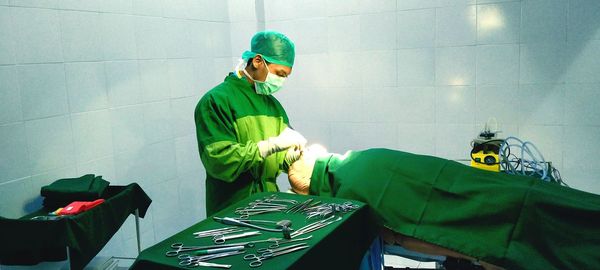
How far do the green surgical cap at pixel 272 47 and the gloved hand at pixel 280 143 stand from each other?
361mm

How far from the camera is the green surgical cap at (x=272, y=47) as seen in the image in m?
2.30

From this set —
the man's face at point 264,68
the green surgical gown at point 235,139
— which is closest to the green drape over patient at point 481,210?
the green surgical gown at point 235,139

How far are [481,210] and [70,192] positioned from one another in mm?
1683

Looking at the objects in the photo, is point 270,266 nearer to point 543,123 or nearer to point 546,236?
point 546,236

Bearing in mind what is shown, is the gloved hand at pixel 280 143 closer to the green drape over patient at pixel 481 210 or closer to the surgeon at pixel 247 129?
the surgeon at pixel 247 129

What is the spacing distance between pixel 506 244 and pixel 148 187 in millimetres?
2208

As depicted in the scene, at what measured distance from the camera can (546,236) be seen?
1623 mm

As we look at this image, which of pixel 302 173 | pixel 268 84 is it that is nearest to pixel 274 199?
pixel 302 173

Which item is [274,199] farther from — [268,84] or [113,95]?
[113,95]

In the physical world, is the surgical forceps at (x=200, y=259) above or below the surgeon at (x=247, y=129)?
below

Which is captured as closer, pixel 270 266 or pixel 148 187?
pixel 270 266

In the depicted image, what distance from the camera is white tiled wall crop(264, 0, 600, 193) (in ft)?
9.94

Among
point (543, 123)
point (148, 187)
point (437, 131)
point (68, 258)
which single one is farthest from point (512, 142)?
point (68, 258)

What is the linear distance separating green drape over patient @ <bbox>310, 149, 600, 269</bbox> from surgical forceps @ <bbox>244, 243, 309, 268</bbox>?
0.56 meters
